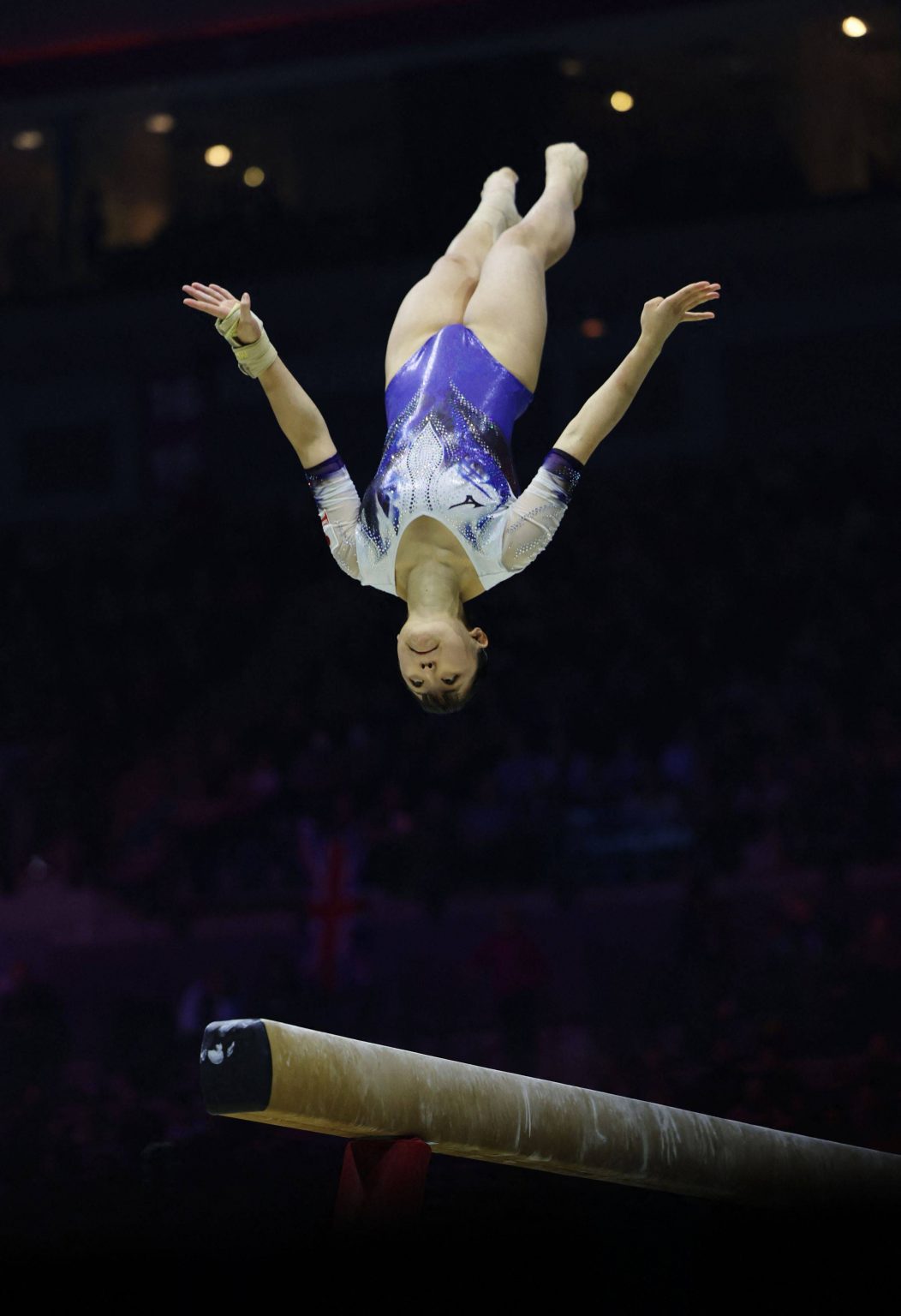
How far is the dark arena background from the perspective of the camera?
780 cm

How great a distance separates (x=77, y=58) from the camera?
7949 millimetres

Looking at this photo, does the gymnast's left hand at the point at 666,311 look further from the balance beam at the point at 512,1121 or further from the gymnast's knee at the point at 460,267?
the balance beam at the point at 512,1121

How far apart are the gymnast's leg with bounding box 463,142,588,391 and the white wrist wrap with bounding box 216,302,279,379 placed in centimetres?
60

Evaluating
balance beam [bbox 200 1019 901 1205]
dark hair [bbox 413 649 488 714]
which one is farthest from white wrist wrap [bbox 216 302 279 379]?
balance beam [bbox 200 1019 901 1205]

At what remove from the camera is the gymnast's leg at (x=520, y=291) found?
177 inches

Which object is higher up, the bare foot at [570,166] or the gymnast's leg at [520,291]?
the bare foot at [570,166]

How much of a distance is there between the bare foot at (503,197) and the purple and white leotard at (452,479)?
777 millimetres

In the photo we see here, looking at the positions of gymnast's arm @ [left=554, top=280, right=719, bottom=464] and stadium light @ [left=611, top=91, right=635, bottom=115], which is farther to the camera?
stadium light @ [left=611, top=91, right=635, bottom=115]

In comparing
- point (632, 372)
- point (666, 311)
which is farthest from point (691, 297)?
point (632, 372)

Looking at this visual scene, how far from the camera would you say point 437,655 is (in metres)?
3.98

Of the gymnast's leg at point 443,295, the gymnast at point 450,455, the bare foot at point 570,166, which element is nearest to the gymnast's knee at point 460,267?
the gymnast's leg at point 443,295

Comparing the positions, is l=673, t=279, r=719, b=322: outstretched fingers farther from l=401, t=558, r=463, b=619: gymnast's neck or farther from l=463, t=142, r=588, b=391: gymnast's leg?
l=401, t=558, r=463, b=619: gymnast's neck

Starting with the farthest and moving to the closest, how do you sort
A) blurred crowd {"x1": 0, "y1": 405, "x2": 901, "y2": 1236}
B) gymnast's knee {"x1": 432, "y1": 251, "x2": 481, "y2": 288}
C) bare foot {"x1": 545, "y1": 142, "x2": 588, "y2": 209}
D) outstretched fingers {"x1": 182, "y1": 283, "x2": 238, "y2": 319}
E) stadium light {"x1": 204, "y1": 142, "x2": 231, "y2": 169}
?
stadium light {"x1": 204, "y1": 142, "x2": 231, "y2": 169}
blurred crowd {"x1": 0, "y1": 405, "x2": 901, "y2": 1236}
bare foot {"x1": 545, "y1": 142, "x2": 588, "y2": 209}
gymnast's knee {"x1": 432, "y1": 251, "x2": 481, "y2": 288}
outstretched fingers {"x1": 182, "y1": 283, "x2": 238, "y2": 319}

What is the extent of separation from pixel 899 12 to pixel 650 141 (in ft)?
4.13
